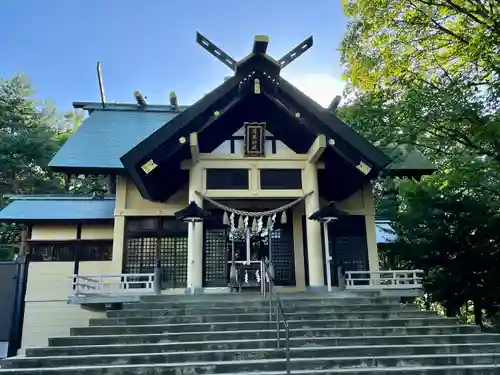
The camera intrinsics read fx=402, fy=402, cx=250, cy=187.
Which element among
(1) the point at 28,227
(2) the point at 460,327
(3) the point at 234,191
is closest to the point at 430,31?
(3) the point at 234,191

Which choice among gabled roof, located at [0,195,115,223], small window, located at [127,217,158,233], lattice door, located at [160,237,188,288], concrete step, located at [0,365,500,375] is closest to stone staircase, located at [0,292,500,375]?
concrete step, located at [0,365,500,375]

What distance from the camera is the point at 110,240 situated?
12.0 metres

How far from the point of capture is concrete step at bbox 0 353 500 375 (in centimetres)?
574

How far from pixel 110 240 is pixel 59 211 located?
71.1 inches

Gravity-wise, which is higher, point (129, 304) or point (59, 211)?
point (59, 211)

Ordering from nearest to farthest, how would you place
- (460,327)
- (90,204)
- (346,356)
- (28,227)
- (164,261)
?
(346,356) → (460,327) → (164,261) → (28,227) → (90,204)

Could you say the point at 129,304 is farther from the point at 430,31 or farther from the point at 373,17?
the point at 430,31

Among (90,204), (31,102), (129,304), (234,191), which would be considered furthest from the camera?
(31,102)

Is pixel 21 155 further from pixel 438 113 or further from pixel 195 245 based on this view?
pixel 438 113

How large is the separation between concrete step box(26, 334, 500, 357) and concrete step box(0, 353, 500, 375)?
31 cm

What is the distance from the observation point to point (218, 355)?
611 cm

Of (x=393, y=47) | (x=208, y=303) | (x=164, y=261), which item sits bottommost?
(x=208, y=303)

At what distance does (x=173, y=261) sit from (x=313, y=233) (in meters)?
4.00

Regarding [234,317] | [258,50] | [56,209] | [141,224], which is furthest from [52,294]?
[258,50]
